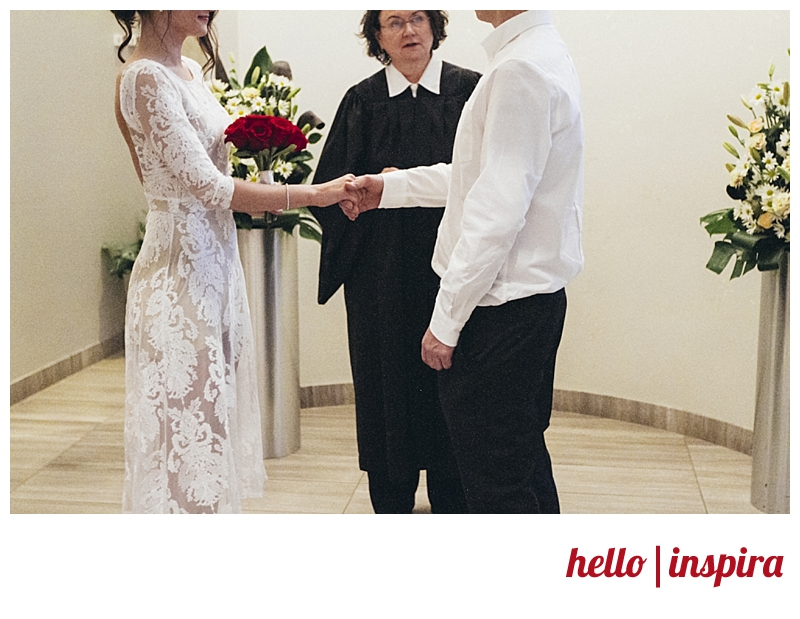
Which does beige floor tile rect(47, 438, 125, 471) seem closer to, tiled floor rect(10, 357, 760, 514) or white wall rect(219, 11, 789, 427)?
tiled floor rect(10, 357, 760, 514)

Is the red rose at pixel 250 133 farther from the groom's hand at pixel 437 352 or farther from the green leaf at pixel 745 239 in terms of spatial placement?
the green leaf at pixel 745 239

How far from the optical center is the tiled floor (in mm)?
3078

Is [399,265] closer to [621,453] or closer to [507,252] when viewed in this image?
[507,252]

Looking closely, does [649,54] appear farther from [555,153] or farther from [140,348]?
[140,348]

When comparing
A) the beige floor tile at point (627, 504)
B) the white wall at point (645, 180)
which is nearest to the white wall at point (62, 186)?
the white wall at point (645, 180)

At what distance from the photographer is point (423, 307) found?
2.78 meters

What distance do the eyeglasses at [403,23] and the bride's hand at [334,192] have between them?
1.67ft

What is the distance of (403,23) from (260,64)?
3.08ft

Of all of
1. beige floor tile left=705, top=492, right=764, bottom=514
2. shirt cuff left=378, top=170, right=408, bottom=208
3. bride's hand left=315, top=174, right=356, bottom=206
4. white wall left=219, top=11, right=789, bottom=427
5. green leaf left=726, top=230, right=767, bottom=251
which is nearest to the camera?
bride's hand left=315, top=174, right=356, bottom=206

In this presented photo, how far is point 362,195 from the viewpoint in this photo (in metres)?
2.60

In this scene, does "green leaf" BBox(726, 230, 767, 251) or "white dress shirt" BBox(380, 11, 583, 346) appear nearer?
"white dress shirt" BBox(380, 11, 583, 346)

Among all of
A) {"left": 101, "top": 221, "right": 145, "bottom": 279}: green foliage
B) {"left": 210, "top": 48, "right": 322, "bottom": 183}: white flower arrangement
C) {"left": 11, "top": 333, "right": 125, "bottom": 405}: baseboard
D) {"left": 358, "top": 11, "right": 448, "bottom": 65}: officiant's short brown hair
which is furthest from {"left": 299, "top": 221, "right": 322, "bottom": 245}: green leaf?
{"left": 101, "top": 221, "right": 145, "bottom": 279}: green foliage

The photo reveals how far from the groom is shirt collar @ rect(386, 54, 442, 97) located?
2.80ft

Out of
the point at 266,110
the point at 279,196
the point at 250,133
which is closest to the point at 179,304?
the point at 279,196
